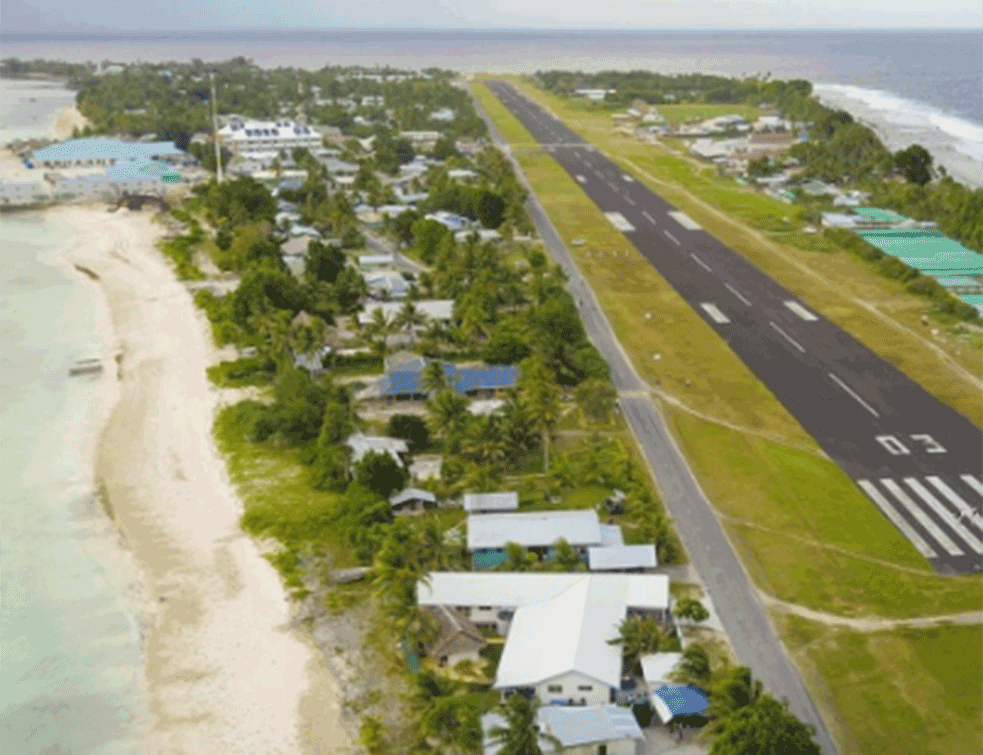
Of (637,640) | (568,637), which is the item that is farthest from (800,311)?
(568,637)

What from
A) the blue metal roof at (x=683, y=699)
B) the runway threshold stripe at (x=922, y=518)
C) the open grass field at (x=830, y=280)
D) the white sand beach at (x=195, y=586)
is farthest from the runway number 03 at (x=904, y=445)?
A: the white sand beach at (x=195, y=586)

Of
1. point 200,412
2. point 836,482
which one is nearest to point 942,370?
point 836,482

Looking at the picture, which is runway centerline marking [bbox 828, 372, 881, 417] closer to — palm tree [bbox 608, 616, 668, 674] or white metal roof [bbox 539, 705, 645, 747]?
palm tree [bbox 608, 616, 668, 674]

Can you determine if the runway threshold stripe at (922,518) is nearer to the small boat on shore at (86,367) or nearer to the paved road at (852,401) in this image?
the paved road at (852,401)

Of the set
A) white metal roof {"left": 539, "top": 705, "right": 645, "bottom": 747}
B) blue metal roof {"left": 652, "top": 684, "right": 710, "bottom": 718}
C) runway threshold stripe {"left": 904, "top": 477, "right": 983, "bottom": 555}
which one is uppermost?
→ runway threshold stripe {"left": 904, "top": 477, "right": 983, "bottom": 555}

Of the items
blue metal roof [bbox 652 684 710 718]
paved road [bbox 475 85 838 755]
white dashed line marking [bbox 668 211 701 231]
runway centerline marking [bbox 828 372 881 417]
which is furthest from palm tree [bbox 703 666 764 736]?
white dashed line marking [bbox 668 211 701 231]

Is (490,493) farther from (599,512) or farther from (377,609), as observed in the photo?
(377,609)
